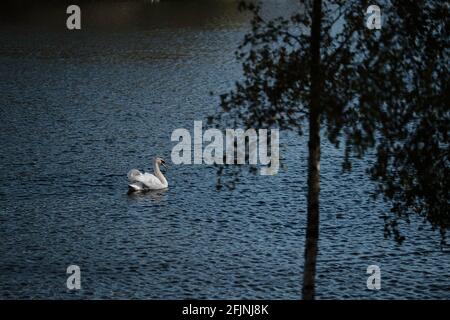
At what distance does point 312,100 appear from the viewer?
17781mm

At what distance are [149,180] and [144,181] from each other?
24 centimetres

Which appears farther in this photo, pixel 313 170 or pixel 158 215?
pixel 158 215

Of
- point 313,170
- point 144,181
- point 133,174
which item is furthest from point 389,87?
point 133,174

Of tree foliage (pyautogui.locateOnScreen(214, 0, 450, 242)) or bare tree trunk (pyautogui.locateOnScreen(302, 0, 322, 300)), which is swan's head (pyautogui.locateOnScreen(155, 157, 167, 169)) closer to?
tree foliage (pyautogui.locateOnScreen(214, 0, 450, 242))

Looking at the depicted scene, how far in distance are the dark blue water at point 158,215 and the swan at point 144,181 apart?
0.45 metres

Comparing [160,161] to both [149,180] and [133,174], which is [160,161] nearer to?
[133,174]

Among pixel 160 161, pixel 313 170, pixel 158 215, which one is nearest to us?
pixel 313 170

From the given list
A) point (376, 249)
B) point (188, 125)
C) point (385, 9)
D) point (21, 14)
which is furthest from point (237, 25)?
point (385, 9)

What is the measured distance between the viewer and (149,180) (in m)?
36.2

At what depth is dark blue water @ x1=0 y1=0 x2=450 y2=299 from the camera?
88.4 ft

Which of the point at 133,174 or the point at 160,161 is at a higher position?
the point at 160,161

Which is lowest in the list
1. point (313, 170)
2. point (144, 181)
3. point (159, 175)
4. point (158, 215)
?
point (158, 215)

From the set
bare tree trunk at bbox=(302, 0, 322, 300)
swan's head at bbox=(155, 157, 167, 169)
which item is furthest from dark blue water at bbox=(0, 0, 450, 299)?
bare tree trunk at bbox=(302, 0, 322, 300)

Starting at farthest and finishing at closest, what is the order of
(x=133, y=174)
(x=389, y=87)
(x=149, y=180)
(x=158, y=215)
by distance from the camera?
(x=133, y=174), (x=149, y=180), (x=158, y=215), (x=389, y=87)
